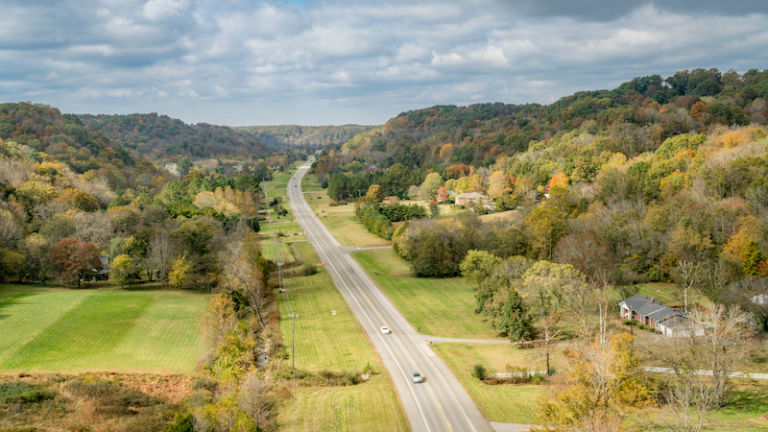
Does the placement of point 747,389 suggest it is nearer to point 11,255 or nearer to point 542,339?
point 542,339

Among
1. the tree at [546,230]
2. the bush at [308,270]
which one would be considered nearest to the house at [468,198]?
the tree at [546,230]

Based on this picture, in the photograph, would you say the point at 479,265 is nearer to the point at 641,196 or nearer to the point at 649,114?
the point at 641,196

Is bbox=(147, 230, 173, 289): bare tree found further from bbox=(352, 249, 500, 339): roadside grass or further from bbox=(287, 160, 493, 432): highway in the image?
bbox=(352, 249, 500, 339): roadside grass

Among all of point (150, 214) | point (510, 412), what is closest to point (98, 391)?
point (510, 412)

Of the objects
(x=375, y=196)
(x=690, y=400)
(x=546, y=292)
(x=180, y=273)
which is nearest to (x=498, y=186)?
(x=375, y=196)

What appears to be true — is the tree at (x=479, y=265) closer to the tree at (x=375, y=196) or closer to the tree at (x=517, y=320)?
the tree at (x=517, y=320)
